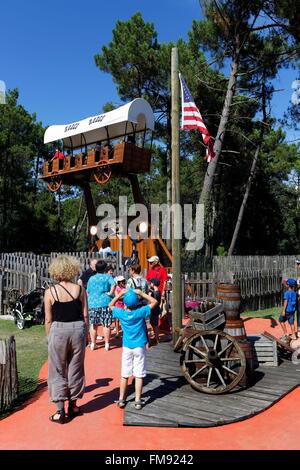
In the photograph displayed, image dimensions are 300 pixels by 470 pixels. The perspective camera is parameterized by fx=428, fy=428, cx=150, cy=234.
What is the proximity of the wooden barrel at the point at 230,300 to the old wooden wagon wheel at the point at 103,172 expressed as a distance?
9.29 meters

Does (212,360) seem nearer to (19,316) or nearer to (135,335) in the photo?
(135,335)

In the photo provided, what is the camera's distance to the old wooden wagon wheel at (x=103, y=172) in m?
14.7

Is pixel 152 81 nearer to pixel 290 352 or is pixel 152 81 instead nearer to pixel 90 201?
pixel 90 201

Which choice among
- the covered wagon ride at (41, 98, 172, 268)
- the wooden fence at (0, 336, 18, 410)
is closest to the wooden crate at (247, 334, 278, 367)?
the wooden fence at (0, 336, 18, 410)

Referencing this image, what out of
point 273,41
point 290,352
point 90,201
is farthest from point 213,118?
point 290,352

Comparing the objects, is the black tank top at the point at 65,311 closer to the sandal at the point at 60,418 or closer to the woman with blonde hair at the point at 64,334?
the woman with blonde hair at the point at 64,334

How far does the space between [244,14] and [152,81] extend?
22.6 ft

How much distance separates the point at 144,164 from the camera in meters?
14.8

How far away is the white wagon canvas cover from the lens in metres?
14.2

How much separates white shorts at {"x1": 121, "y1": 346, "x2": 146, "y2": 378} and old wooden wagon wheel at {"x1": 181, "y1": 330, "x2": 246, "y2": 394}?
862mm

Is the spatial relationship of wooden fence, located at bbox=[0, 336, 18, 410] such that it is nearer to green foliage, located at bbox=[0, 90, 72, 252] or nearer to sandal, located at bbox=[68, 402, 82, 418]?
sandal, located at bbox=[68, 402, 82, 418]

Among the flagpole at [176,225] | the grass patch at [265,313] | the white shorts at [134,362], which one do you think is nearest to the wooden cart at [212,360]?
the white shorts at [134,362]

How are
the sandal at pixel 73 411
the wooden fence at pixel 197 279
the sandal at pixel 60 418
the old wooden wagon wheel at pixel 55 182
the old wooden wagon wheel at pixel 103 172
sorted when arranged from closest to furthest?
the sandal at pixel 60 418, the sandal at pixel 73 411, the wooden fence at pixel 197 279, the old wooden wagon wheel at pixel 103 172, the old wooden wagon wheel at pixel 55 182

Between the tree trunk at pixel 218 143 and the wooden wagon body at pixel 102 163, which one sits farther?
the tree trunk at pixel 218 143
